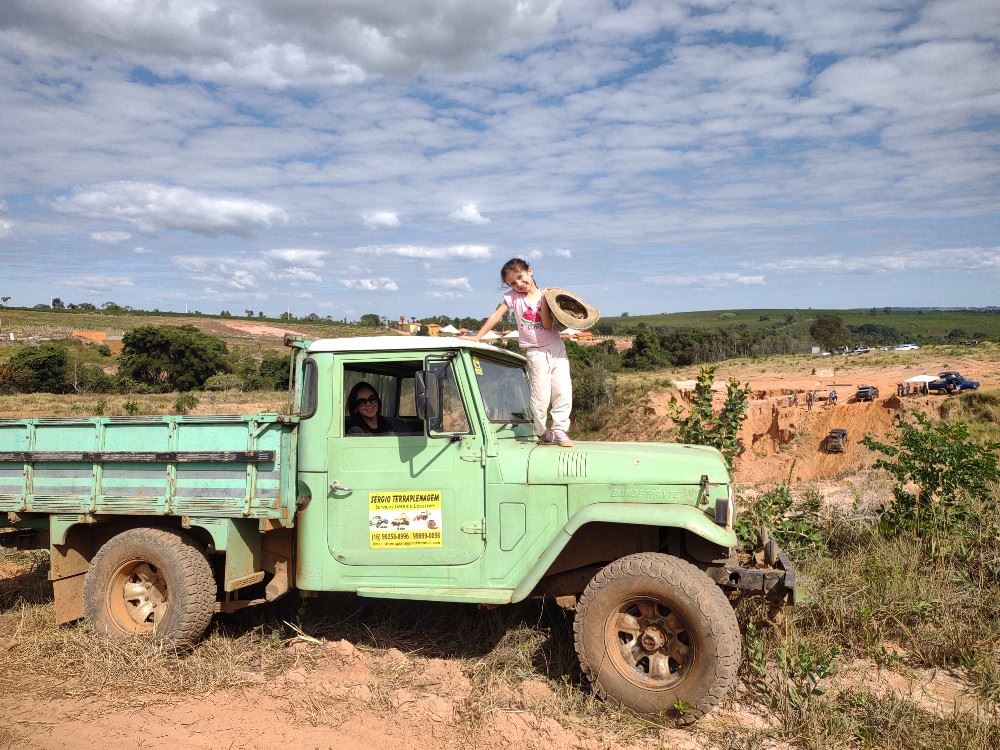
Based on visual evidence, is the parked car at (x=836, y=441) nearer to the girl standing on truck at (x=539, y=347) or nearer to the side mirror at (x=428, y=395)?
the girl standing on truck at (x=539, y=347)

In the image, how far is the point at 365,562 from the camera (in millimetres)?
4848

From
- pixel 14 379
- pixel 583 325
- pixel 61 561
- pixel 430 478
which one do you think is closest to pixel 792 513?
pixel 583 325

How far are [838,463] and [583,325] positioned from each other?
66.9 ft

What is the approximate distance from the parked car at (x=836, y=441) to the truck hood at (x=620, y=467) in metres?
21.4

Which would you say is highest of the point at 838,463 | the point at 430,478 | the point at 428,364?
the point at 428,364

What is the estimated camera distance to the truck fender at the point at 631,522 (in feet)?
13.9

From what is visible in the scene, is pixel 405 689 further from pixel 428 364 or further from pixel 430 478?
pixel 428 364

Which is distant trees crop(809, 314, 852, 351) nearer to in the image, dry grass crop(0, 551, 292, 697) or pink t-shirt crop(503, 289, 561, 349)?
pink t-shirt crop(503, 289, 561, 349)

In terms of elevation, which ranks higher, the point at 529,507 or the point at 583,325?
the point at 583,325

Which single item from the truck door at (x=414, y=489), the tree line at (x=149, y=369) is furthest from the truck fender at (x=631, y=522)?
the tree line at (x=149, y=369)

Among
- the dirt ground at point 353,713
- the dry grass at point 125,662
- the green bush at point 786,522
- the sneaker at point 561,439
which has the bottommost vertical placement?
the dirt ground at point 353,713

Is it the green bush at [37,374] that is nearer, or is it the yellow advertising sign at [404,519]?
the yellow advertising sign at [404,519]

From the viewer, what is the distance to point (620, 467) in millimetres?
4551

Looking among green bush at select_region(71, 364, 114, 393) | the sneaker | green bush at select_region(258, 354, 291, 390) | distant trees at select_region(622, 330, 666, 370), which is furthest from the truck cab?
distant trees at select_region(622, 330, 666, 370)
